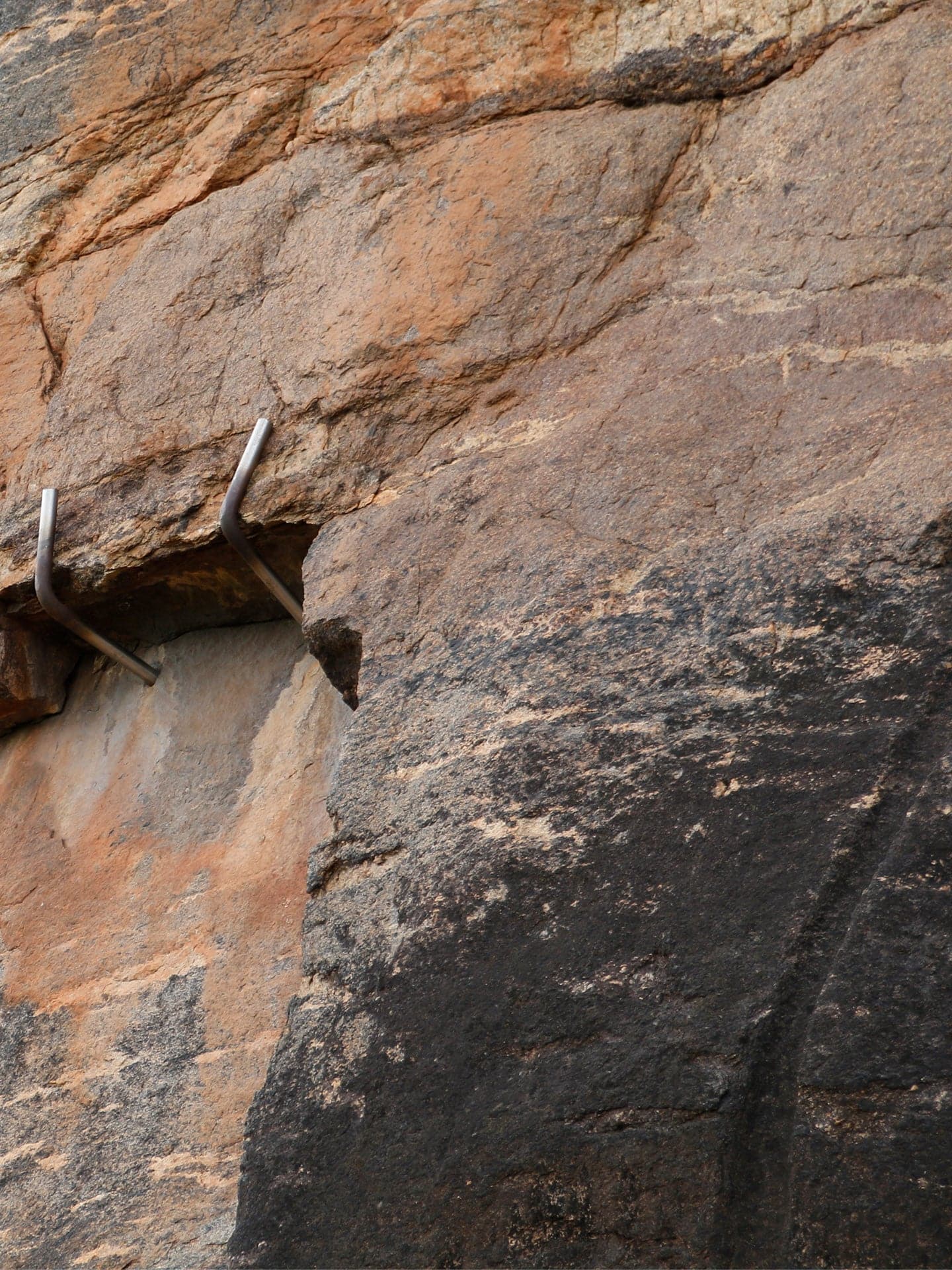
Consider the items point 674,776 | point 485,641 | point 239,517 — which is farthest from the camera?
point 239,517

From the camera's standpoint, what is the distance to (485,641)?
1932 mm

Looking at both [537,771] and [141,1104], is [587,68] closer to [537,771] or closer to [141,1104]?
[537,771]

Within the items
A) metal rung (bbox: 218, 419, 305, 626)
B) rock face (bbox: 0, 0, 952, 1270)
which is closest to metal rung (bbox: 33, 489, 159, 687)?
rock face (bbox: 0, 0, 952, 1270)

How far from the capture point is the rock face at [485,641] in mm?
1492

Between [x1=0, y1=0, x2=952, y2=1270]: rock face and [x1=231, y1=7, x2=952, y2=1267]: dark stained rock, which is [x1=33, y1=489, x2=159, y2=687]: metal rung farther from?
[x1=231, y1=7, x2=952, y2=1267]: dark stained rock

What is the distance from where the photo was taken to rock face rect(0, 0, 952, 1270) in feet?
4.90

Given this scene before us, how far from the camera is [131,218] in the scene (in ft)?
9.23

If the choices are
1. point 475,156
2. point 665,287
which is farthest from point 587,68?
point 665,287

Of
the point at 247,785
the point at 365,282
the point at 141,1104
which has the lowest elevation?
the point at 141,1104

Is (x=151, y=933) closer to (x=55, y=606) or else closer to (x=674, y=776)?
(x=55, y=606)

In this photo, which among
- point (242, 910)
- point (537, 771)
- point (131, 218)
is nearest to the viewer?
point (537, 771)

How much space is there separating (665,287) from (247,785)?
1.13 metres

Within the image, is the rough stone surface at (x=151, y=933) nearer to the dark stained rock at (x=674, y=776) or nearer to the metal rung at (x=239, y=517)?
the metal rung at (x=239, y=517)

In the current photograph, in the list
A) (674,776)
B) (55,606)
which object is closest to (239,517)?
(55,606)
